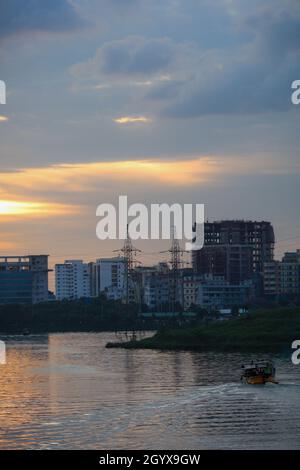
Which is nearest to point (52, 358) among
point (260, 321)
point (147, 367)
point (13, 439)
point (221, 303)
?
point (147, 367)

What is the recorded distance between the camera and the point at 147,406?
28.7 meters

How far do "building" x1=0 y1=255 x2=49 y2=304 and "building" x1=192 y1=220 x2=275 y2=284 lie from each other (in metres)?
18.9

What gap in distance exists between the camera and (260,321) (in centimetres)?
6022

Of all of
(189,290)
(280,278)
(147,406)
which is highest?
(280,278)

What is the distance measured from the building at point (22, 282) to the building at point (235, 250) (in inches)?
745

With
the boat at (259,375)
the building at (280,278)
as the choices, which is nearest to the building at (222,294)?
the building at (280,278)

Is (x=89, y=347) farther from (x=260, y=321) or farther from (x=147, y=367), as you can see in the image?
(x=147, y=367)

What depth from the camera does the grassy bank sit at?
54281 mm

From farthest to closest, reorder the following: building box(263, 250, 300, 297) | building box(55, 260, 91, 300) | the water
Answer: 1. building box(55, 260, 91, 300)
2. building box(263, 250, 300, 297)
3. the water

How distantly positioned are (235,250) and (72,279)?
162 feet
